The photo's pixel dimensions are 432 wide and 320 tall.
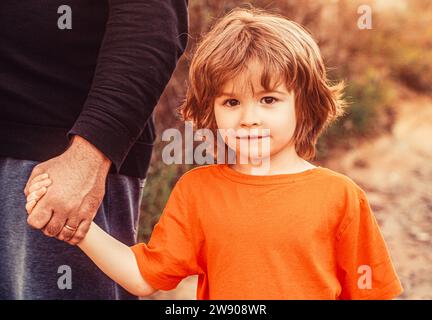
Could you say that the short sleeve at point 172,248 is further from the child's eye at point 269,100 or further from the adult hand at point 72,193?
the child's eye at point 269,100

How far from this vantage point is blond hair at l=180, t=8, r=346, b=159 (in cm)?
190

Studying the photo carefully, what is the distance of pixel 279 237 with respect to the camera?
1.84 m

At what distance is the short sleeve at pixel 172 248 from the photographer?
194 centimetres

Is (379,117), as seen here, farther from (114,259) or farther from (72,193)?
(72,193)

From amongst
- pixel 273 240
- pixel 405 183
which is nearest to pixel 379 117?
pixel 405 183

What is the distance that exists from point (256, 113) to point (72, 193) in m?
0.48

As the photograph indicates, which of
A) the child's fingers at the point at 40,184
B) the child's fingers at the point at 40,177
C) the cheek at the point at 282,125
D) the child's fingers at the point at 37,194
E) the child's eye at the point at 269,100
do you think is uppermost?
the child's eye at the point at 269,100

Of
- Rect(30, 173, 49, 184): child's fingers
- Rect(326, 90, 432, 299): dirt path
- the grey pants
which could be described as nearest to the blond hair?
the grey pants

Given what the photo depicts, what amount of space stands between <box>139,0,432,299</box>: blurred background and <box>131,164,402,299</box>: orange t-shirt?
8.42 feet

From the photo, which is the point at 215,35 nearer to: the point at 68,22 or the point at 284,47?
the point at 284,47

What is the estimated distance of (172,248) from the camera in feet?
6.36

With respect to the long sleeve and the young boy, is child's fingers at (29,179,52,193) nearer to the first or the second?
the young boy

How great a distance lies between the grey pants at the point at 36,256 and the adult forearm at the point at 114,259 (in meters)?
0.16

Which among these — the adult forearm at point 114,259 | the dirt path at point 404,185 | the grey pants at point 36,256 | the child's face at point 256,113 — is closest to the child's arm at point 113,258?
the adult forearm at point 114,259
